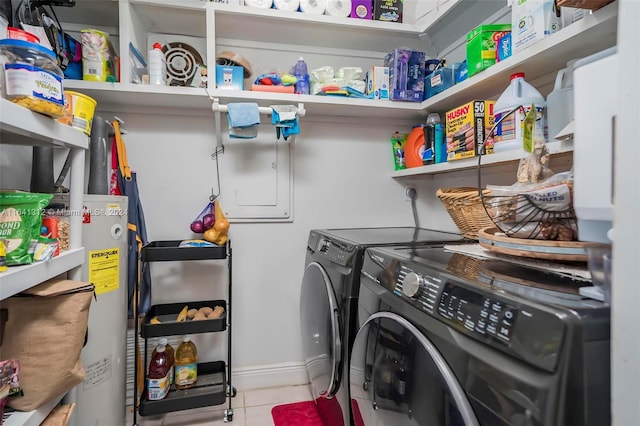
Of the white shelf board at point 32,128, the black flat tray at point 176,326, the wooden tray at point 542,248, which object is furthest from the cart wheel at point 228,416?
the wooden tray at point 542,248

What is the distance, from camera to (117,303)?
1.37 metres

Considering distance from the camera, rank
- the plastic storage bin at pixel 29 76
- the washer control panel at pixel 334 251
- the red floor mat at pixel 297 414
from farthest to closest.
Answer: the red floor mat at pixel 297 414 → the washer control panel at pixel 334 251 → the plastic storage bin at pixel 29 76

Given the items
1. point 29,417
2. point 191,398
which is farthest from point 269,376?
point 29,417

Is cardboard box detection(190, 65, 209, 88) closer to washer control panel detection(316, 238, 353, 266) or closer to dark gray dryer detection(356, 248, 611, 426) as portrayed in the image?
washer control panel detection(316, 238, 353, 266)

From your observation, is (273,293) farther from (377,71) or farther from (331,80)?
(377,71)

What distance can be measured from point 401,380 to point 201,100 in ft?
5.07

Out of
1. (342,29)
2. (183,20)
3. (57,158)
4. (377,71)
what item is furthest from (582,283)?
(57,158)

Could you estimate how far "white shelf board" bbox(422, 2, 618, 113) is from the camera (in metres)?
0.88

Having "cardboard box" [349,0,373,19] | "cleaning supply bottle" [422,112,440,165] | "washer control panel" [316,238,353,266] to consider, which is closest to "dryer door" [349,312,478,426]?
"washer control panel" [316,238,353,266]

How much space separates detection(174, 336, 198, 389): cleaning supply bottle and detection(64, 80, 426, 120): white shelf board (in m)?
1.25

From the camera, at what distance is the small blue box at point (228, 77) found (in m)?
1.61

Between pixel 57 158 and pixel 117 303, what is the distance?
2.85 feet

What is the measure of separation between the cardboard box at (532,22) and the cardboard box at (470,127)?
0.24m

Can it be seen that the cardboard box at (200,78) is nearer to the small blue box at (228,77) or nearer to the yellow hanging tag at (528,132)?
the small blue box at (228,77)
